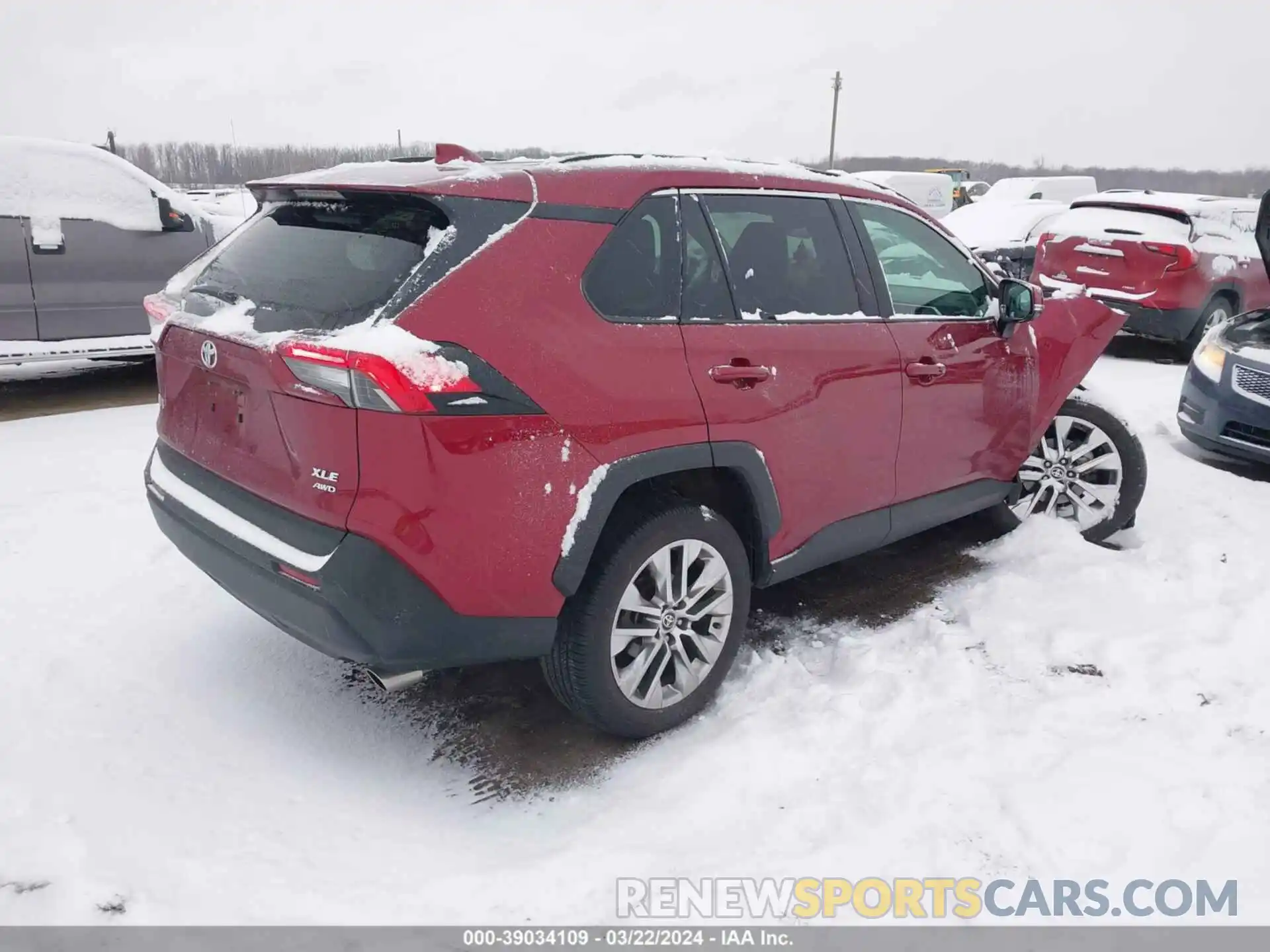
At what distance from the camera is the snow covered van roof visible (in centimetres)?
246

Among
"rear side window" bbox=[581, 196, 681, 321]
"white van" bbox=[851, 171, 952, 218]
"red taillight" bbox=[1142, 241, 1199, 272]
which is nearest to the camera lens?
"rear side window" bbox=[581, 196, 681, 321]

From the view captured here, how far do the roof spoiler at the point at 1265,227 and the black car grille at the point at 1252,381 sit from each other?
0.79 meters

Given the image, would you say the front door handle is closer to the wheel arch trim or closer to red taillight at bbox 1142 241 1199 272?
the wheel arch trim

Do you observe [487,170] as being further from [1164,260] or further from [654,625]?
[1164,260]

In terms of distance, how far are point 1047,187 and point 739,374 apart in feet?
81.8

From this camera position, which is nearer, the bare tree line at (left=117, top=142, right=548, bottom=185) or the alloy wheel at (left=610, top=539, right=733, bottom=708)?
the alloy wheel at (left=610, top=539, right=733, bottom=708)

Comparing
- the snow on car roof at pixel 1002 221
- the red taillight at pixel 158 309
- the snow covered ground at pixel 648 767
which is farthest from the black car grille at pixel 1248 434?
the snow on car roof at pixel 1002 221

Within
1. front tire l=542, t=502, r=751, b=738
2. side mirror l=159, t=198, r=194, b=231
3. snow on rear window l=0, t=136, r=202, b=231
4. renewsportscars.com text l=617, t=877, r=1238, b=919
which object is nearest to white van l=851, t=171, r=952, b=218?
side mirror l=159, t=198, r=194, b=231

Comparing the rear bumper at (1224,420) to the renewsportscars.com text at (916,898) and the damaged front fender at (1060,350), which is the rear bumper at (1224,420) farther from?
the renewsportscars.com text at (916,898)

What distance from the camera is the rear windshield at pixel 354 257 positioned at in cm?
232

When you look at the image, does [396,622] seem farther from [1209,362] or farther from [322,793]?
[1209,362]
